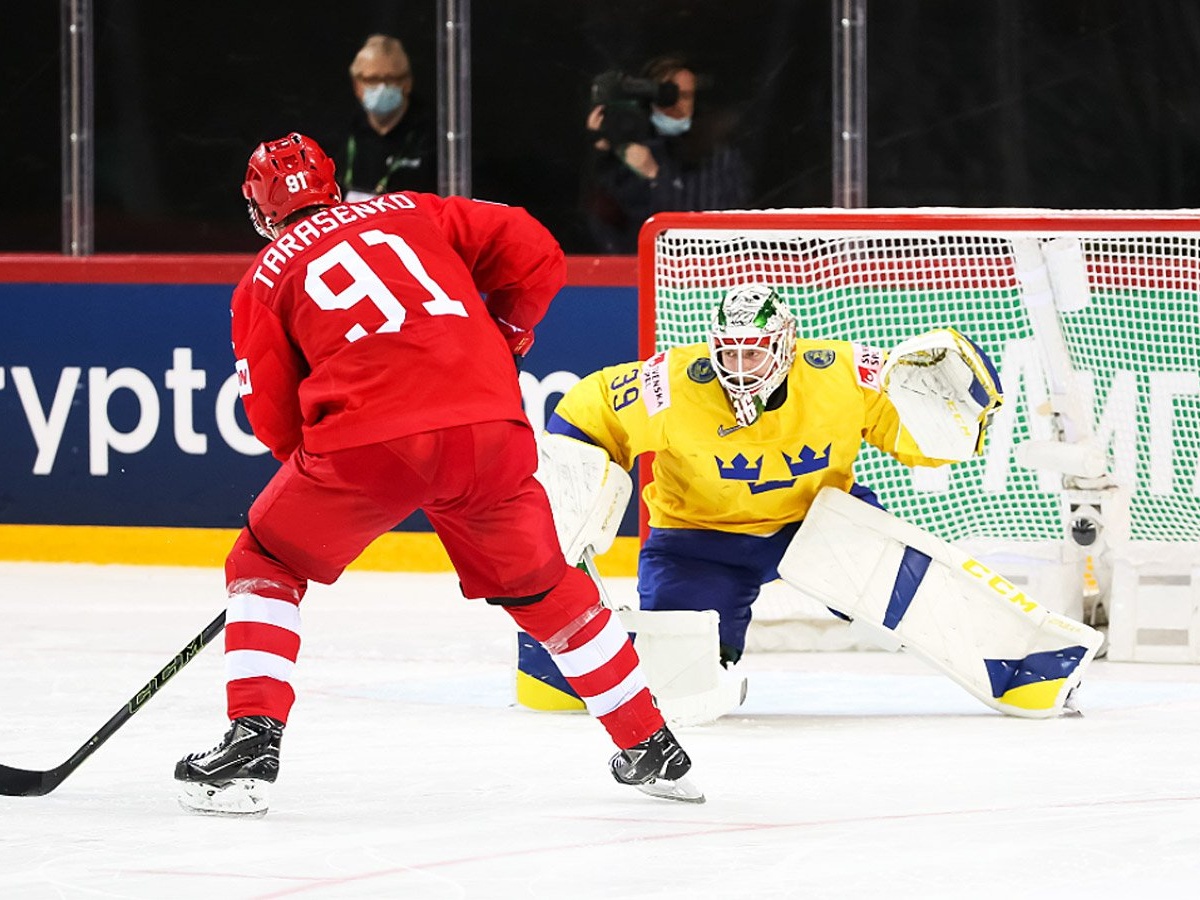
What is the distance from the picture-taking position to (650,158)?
7.08m

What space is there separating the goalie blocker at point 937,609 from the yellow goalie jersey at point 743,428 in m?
0.10

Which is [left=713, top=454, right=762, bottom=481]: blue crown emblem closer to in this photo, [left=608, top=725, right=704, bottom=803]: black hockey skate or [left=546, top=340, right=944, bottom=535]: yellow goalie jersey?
[left=546, top=340, right=944, bottom=535]: yellow goalie jersey

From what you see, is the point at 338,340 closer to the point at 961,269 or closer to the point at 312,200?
the point at 312,200

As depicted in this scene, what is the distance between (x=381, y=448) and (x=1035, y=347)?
2.76m

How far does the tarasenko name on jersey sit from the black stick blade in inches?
35.8

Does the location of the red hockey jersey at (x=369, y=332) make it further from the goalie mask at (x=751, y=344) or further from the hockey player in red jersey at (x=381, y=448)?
the goalie mask at (x=751, y=344)

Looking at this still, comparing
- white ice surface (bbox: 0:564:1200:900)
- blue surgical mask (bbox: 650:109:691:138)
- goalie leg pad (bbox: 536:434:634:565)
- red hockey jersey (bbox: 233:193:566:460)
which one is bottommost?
white ice surface (bbox: 0:564:1200:900)

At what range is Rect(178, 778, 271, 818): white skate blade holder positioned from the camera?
3.62m

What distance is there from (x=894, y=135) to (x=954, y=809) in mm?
3601

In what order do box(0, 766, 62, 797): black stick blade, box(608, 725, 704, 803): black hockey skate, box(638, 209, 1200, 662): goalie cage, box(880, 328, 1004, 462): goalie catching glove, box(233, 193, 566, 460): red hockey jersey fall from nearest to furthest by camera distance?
box(233, 193, 566, 460): red hockey jersey
box(608, 725, 704, 803): black hockey skate
box(0, 766, 62, 797): black stick blade
box(880, 328, 1004, 462): goalie catching glove
box(638, 209, 1200, 662): goalie cage

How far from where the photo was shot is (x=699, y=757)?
4195mm

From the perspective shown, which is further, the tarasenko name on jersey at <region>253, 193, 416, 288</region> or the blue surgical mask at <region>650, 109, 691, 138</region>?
the blue surgical mask at <region>650, 109, 691, 138</region>

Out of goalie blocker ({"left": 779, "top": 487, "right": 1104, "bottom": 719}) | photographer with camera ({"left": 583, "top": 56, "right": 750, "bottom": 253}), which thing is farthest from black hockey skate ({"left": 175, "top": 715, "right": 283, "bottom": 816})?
photographer with camera ({"left": 583, "top": 56, "right": 750, "bottom": 253})

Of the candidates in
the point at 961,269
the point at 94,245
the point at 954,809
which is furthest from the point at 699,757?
the point at 94,245
